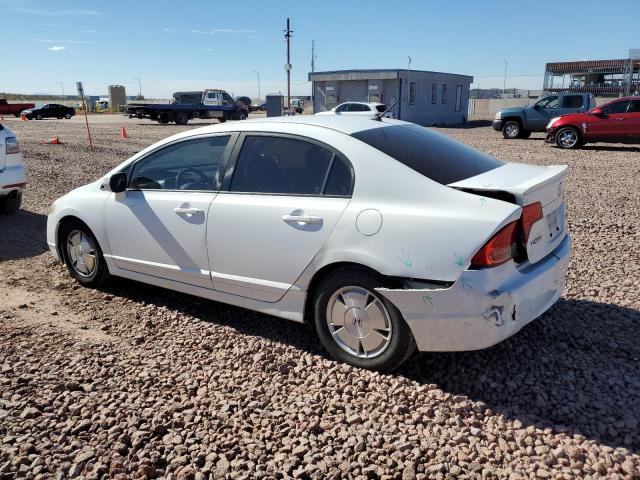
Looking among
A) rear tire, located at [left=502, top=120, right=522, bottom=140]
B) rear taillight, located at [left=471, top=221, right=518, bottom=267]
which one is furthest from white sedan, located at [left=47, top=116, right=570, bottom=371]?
rear tire, located at [left=502, top=120, right=522, bottom=140]

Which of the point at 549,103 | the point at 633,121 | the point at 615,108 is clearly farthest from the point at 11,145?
the point at 549,103

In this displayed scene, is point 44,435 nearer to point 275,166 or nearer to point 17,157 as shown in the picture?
point 275,166

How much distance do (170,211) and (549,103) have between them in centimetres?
2057

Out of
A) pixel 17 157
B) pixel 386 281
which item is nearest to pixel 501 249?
pixel 386 281

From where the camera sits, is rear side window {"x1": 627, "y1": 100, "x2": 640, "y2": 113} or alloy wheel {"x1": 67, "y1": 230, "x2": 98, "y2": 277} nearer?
alloy wheel {"x1": 67, "y1": 230, "x2": 98, "y2": 277}

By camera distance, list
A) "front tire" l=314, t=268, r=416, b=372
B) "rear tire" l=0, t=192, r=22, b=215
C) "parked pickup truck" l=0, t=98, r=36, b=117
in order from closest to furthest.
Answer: "front tire" l=314, t=268, r=416, b=372, "rear tire" l=0, t=192, r=22, b=215, "parked pickup truck" l=0, t=98, r=36, b=117

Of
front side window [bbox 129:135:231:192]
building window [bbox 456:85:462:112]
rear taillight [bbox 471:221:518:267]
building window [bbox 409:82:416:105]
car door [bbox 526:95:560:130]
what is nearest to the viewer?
rear taillight [bbox 471:221:518:267]

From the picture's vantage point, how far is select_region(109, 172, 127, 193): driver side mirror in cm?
441

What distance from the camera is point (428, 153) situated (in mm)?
3613

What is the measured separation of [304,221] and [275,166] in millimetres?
560

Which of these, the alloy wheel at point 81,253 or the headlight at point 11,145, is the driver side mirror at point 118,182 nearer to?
the alloy wheel at point 81,253

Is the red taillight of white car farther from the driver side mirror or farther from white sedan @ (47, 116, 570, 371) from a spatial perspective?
the driver side mirror

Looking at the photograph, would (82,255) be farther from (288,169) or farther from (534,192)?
(534,192)

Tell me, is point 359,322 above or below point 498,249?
below
